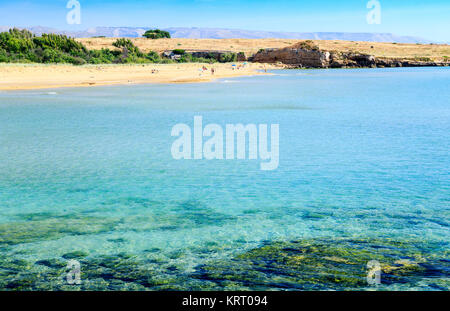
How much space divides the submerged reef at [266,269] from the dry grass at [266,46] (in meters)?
97.3

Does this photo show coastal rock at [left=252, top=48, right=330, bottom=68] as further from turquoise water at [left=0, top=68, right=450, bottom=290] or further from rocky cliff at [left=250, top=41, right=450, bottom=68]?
turquoise water at [left=0, top=68, right=450, bottom=290]

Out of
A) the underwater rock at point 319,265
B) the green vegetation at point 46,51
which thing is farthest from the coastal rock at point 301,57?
the underwater rock at point 319,265

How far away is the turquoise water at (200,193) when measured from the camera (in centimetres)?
750

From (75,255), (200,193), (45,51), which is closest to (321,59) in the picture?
(45,51)

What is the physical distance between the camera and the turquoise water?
7.50m

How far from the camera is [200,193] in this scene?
10406 mm

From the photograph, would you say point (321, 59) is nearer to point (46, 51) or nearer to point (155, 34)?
point (46, 51)

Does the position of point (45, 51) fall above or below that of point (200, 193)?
above

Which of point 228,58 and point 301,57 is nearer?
point 301,57

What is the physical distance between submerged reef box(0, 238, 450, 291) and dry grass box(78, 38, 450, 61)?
97.3 metres

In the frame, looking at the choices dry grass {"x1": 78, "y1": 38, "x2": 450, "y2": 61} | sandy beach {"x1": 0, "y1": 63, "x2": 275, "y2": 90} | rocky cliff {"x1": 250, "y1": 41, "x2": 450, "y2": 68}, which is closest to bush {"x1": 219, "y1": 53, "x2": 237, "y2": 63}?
rocky cliff {"x1": 250, "y1": 41, "x2": 450, "y2": 68}

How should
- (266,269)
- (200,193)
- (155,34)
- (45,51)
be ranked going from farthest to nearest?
1. (155,34)
2. (45,51)
3. (200,193)
4. (266,269)

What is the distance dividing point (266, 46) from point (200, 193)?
11102 centimetres
